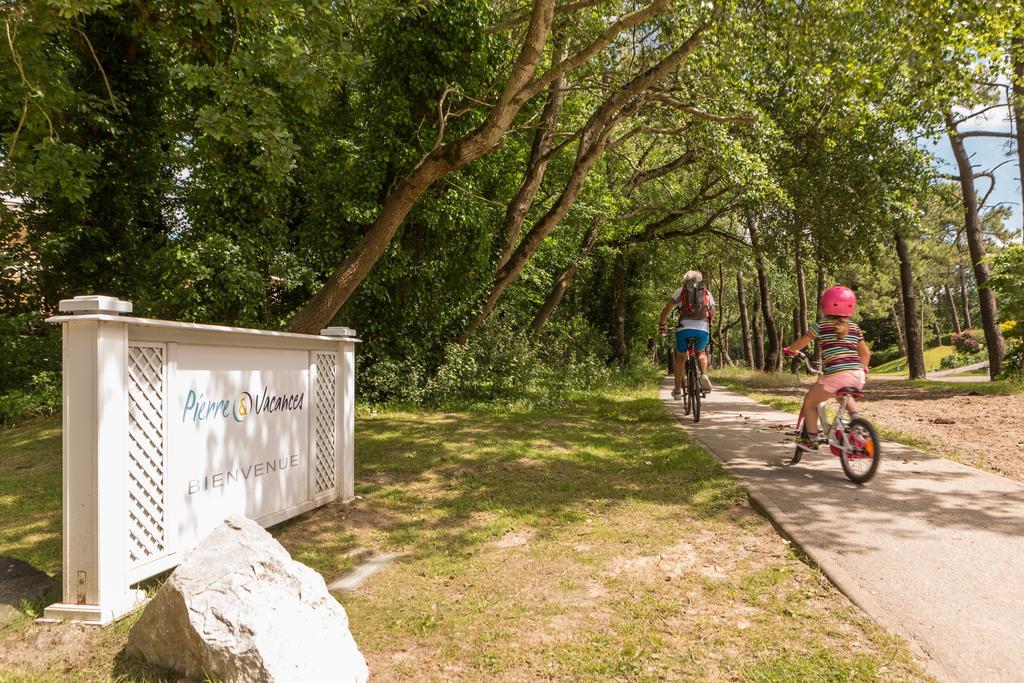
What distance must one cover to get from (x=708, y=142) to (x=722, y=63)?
1.31 metres

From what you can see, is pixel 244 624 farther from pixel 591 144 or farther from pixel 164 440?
pixel 591 144

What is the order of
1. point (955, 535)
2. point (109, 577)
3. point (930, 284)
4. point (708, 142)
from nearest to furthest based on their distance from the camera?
point (109, 577), point (955, 535), point (708, 142), point (930, 284)

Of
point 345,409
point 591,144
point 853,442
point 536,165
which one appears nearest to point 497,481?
point 345,409

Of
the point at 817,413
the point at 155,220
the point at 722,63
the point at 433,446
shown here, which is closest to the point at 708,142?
the point at 722,63

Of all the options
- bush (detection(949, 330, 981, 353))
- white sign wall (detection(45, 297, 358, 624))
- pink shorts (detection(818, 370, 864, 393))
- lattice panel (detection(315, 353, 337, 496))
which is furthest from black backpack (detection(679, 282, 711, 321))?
bush (detection(949, 330, 981, 353))

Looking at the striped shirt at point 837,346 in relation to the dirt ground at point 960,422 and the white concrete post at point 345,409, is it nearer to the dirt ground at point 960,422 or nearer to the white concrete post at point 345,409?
the dirt ground at point 960,422

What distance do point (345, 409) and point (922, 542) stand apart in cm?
461

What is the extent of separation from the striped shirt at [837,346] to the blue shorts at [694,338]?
342 centimetres

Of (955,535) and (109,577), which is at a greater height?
(109,577)

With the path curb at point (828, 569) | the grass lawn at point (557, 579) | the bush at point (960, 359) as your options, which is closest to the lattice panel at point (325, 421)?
the grass lawn at point (557, 579)

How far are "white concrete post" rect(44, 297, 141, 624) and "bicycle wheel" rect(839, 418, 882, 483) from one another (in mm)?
5724

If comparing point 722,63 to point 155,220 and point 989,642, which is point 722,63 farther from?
point 155,220

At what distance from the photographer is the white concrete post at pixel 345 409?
19.2ft

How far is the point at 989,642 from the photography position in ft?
9.78
